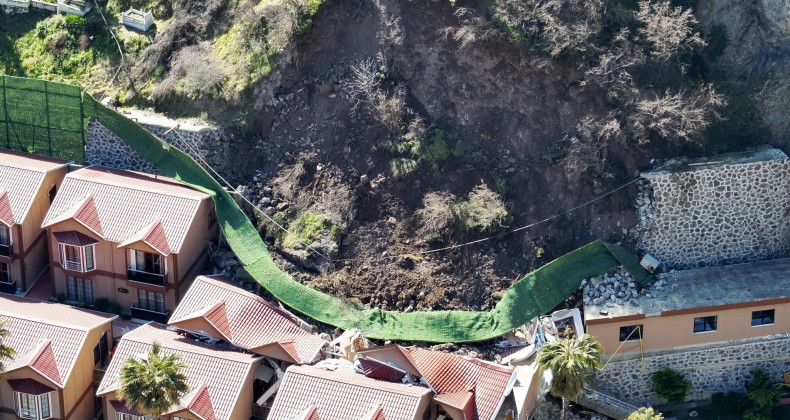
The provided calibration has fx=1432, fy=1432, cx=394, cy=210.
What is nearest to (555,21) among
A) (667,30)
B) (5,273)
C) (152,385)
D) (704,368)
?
(667,30)

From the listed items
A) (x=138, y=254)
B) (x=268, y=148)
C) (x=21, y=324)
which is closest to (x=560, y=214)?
(x=268, y=148)

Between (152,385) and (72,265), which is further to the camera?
(72,265)

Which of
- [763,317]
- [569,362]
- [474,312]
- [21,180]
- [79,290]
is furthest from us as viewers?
[21,180]

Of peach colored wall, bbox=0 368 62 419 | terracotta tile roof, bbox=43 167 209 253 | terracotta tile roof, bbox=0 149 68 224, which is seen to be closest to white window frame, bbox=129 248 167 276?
terracotta tile roof, bbox=43 167 209 253

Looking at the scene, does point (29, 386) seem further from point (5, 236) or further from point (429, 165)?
point (429, 165)

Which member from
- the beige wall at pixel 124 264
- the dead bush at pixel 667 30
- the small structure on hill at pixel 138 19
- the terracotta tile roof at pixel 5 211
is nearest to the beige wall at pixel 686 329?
the dead bush at pixel 667 30

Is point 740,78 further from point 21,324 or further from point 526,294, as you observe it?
point 21,324
